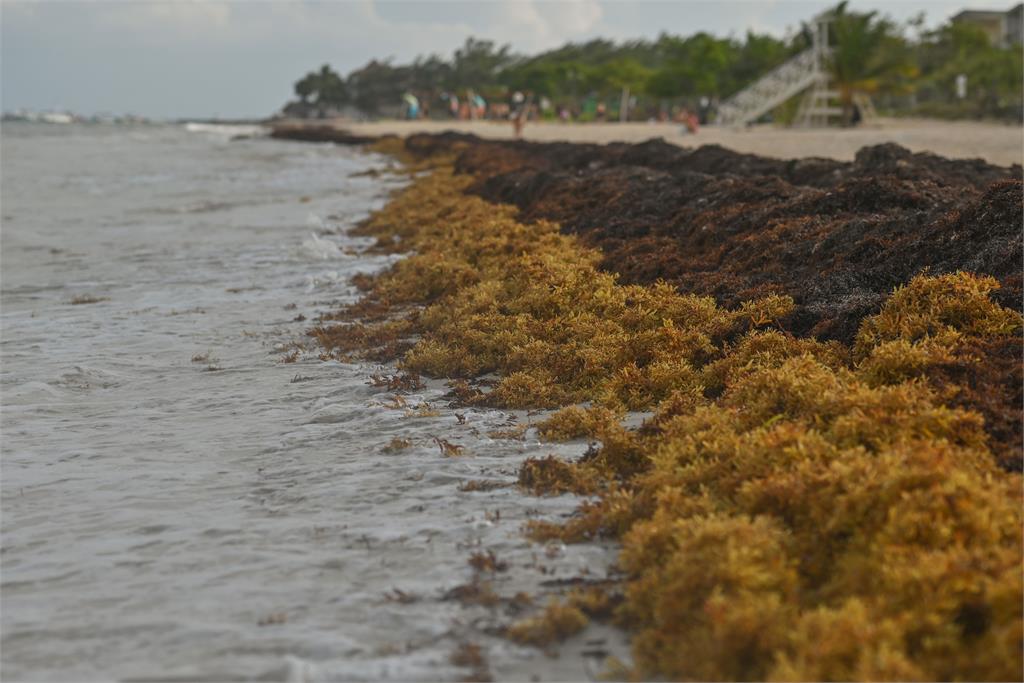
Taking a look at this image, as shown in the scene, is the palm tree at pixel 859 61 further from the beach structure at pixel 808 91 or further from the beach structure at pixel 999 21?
the beach structure at pixel 999 21

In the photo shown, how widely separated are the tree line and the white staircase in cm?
104

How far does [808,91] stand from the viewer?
42031 mm

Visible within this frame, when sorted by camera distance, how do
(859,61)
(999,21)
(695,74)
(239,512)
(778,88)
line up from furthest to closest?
(999,21) → (695,74) → (778,88) → (859,61) → (239,512)

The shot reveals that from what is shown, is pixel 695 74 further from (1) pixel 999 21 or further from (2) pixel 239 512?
(2) pixel 239 512

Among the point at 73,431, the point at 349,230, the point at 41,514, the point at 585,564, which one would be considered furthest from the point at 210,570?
the point at 349,230

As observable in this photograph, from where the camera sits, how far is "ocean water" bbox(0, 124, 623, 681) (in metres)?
3.38

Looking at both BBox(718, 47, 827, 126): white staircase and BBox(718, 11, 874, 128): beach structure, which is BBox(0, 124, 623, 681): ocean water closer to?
BBox(718, 11, 874, 128): beach structure

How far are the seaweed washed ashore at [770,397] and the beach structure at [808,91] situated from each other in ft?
101

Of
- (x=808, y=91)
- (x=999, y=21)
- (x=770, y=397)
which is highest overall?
(x=999, y=21)

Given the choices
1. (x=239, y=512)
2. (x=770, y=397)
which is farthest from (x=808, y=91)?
(x=239, y=512)

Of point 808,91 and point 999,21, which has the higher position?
Result: point 999,21

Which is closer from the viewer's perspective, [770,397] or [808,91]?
[770,397]

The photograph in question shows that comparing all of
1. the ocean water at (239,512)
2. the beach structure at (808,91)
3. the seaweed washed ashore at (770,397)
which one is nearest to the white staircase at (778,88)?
the beach structure at (808,91)

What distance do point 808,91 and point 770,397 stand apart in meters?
40.8
